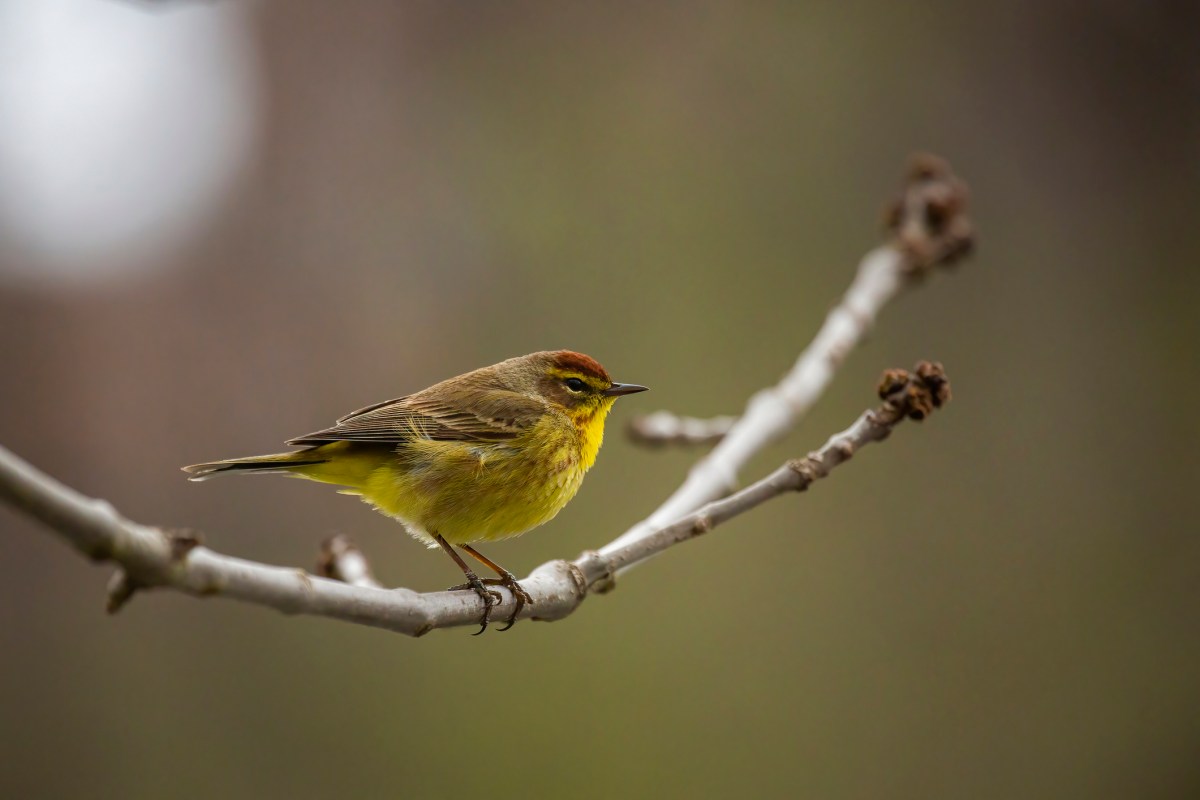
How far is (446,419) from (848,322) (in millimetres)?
1941

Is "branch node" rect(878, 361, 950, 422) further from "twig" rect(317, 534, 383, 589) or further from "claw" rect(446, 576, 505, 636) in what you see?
"twig" rect(317, 534, 383, 589)

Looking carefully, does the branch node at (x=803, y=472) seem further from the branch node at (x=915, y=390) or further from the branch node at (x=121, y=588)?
the branch node at (x=121, y=588)

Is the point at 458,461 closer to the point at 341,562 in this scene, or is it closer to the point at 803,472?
the point at 341,562

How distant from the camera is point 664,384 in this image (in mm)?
8492

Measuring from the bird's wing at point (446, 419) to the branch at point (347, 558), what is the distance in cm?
47

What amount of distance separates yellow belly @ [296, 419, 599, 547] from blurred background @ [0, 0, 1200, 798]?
150 inches

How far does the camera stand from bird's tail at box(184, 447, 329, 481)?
3.32 meters

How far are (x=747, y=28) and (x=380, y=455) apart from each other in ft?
23.5

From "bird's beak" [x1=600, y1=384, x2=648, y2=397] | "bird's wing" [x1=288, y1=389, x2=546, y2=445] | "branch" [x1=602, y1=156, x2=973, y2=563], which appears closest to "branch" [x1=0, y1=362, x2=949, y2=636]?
"branch" [x1=602, y1=156, x2=973, y2=563]

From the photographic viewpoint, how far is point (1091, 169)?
29.0 ft

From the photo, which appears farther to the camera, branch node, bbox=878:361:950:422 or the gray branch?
branch node, bbox=878:361:950:422

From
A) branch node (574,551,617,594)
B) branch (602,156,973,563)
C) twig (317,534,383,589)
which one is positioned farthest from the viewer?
branch (602,156,973,563)

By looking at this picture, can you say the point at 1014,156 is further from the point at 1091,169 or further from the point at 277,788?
the point at 277,788

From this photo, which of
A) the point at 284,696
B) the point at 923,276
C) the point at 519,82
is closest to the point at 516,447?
the point at 923,276
